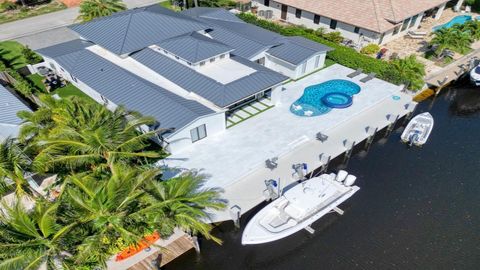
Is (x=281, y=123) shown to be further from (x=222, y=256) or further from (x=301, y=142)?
(x=222, y=256)

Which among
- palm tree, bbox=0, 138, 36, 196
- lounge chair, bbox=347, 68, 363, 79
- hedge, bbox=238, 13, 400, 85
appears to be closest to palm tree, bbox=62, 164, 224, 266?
palm tree, bbox=0, 138, 36, 196

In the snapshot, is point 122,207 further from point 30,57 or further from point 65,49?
point 30,57

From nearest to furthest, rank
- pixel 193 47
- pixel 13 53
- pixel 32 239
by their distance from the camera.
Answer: pixel 32 239 → pixel 193 47 → pixel 13 53

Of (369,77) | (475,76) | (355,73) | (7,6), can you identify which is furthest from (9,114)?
(475,76)

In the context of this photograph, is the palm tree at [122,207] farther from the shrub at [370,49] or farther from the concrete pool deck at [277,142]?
the shrub at [370,49]

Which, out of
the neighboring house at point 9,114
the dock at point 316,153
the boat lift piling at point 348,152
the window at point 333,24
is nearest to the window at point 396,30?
the window at point 333,24

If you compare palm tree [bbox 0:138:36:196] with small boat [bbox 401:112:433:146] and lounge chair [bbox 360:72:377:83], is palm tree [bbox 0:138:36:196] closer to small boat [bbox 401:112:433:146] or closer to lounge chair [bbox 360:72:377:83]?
small boat [bbox 401:112:433:146]
